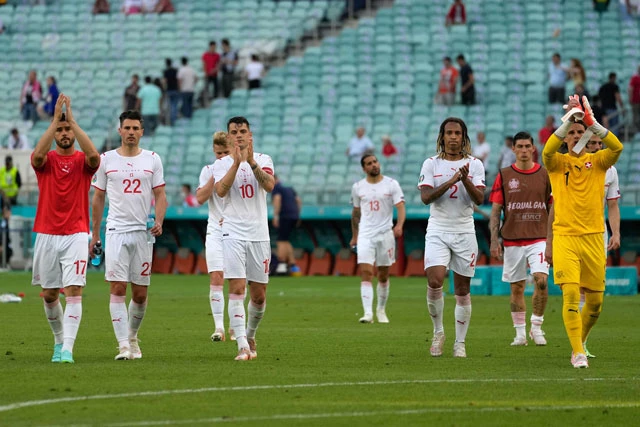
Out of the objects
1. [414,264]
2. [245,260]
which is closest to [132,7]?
[414,264]

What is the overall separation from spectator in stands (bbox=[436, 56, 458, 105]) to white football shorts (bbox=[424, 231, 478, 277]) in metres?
21.7

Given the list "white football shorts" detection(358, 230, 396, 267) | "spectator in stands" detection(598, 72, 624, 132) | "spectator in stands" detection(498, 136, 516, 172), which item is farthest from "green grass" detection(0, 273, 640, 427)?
"spectator in stands" detection(598, 72, 624, 132)

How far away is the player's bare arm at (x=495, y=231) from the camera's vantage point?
1436cm

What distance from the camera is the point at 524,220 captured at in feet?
50.3

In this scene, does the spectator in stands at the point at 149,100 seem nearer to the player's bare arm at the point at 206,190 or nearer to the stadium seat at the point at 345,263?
the stadium seat at the point at 345,263

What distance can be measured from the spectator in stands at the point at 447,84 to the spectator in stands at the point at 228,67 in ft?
20.3

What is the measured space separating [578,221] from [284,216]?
1876cm

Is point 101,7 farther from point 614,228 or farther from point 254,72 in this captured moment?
point 614,228

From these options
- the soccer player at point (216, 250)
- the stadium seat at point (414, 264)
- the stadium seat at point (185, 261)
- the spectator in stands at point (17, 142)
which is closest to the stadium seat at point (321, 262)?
the stadium seat at point (414, 264)

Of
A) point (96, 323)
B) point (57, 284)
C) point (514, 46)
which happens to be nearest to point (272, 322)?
point (96, 323)

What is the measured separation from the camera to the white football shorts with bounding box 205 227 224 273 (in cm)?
1589

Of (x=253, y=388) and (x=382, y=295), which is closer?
(x=253, y=388)

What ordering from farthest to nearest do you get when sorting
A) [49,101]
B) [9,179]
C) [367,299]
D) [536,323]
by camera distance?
[49,101]
[9,179]
[367,299]
[536,323]

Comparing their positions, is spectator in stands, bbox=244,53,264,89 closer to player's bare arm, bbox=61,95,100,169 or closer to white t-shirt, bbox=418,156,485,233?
white t-shirt, bbox=418,156,485,233
